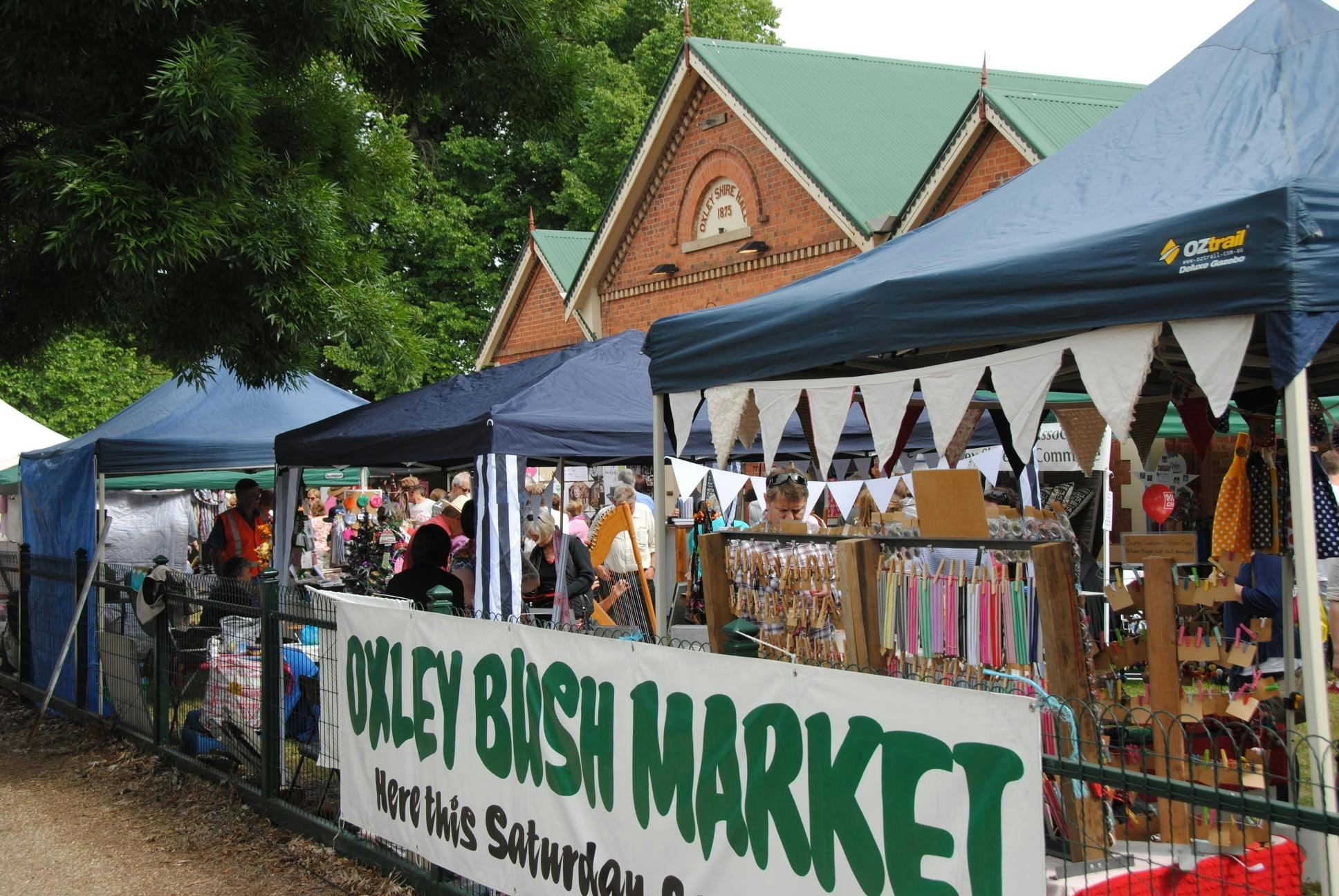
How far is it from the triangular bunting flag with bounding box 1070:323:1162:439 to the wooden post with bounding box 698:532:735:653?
2125 millimetres

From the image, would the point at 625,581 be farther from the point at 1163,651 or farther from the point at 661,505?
the point at 1163,651

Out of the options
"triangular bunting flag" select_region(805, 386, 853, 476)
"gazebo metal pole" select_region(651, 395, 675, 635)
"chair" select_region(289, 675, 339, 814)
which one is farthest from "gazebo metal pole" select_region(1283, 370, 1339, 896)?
"chair" select_region(289, 675, 339, 814)

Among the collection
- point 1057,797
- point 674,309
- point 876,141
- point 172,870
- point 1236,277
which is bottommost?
point 172,870

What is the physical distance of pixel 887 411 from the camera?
547 cm

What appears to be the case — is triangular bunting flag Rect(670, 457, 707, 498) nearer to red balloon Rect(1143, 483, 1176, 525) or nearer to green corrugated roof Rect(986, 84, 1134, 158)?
red balloon Rect(1143, 483, 1176, 525)

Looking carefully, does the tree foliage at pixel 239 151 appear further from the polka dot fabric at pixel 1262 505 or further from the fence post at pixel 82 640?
the polka dot fabric at pixel 1262 505

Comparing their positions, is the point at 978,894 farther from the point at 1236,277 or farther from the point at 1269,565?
the point at 1269,565

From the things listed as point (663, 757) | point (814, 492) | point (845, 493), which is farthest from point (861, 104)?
point (663, 757)

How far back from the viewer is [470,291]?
3628cm

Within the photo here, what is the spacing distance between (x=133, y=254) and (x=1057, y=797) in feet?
22.2

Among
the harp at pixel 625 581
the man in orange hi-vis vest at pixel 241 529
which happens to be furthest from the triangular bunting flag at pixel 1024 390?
the man in orange hi-vis vest at pixel 241 529

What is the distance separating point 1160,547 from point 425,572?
455 cm

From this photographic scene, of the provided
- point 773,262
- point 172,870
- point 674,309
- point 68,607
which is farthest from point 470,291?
point 172,870

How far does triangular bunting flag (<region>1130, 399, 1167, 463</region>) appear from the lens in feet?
24.7
